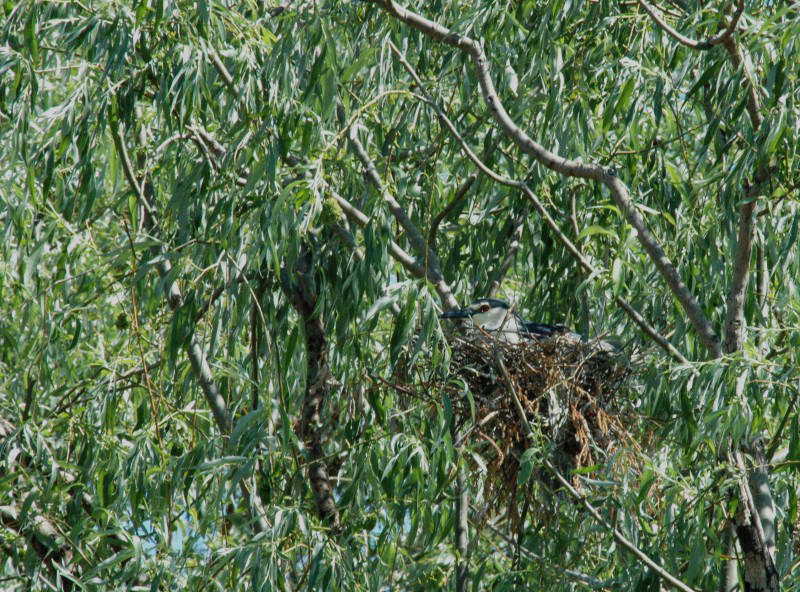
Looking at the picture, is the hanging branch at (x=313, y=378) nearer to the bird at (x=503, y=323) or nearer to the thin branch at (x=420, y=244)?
the thin branch at (x=420, y=244)

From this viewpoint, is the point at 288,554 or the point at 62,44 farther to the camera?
the point at 62,44

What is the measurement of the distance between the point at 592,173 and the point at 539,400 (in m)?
0.85

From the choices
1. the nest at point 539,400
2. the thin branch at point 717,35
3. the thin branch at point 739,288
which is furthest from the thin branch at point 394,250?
the thin branch at point 717,35

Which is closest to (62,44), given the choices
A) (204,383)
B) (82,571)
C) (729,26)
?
(204,383)

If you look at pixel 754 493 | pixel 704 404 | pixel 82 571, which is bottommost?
pixel 82 571

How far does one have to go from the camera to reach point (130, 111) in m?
4.70

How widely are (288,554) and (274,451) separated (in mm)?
366

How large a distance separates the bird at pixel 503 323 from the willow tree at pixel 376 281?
0.23 m

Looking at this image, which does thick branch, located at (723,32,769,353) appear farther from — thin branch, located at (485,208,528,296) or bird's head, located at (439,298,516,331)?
thin branch, located at (485,208,528,296)

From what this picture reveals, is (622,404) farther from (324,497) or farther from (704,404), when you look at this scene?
(324,497)

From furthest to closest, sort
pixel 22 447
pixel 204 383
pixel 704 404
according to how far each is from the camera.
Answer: pixel 204 383, pixel 22 447, pixel 704 404

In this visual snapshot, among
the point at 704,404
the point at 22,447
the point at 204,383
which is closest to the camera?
the point at 704,404

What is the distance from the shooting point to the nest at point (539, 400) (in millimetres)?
4512

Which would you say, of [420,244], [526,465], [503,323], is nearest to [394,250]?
[420,244]
